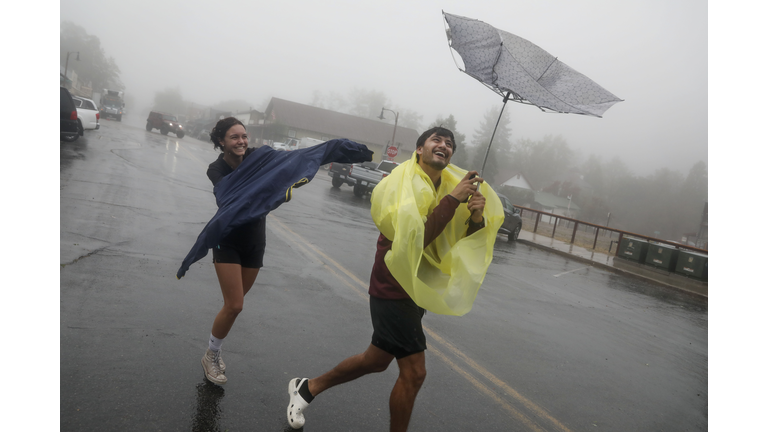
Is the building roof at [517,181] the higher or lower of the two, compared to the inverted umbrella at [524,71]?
lower

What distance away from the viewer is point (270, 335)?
14.8 ft

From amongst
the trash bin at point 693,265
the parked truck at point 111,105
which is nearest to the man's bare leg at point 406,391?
the trash bin at point 693,265

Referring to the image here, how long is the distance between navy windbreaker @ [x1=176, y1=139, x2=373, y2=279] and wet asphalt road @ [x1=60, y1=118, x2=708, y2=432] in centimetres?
88

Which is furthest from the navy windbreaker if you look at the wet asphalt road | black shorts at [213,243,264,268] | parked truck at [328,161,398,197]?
parked truck at [328,161,398,197]

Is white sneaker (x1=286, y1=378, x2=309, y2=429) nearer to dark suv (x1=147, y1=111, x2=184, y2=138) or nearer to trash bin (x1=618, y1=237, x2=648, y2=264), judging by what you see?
trash bin (x1=618, y1=237, x2=648, y2=264)

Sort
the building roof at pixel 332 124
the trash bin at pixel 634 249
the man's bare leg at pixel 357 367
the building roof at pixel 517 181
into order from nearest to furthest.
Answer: the man's bare leg at pixel 357 367, the trash bin at pixel 634 249, the building roof at pixel 332 124, the building roof at pixel 517 181

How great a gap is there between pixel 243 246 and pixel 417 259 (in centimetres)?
137

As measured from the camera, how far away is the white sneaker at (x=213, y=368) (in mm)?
3436

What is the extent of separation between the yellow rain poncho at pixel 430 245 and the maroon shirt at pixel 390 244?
0.06 meters

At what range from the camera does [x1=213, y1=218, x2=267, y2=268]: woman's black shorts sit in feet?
10.9

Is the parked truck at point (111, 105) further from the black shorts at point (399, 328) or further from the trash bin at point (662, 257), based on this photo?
the black shorts at point (399, 328)

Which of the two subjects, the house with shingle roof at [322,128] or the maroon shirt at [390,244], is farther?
the house with shingle roof at [322,128]

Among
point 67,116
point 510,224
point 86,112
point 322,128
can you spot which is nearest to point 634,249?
point 510,224

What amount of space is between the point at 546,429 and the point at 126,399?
284 centimetres
